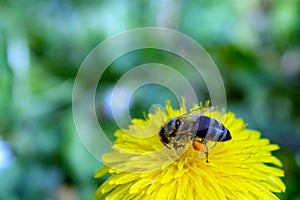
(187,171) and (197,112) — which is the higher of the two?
(197,112)

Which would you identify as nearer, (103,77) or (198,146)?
(198,146)

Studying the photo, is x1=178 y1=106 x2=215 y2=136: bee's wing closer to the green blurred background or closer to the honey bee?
the honey bee

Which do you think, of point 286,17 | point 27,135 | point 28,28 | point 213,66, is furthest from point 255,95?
point 28,28

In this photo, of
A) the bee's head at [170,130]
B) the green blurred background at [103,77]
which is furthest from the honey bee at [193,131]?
the green blurred background at [103,77]

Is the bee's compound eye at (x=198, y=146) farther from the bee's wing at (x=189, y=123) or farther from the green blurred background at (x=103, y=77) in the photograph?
Answer: the green blurred background at (x=103, y=77)

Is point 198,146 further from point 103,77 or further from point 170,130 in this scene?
point 103,77

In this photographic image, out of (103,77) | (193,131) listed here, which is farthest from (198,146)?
(103,77)

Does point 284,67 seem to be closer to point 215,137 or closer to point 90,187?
point 90,187
